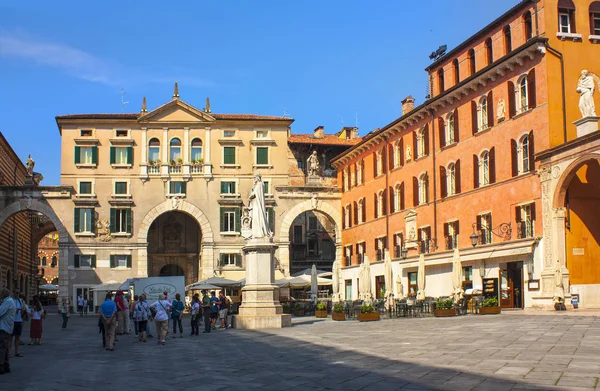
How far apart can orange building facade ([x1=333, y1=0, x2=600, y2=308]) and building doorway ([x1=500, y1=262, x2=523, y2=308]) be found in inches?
1.9

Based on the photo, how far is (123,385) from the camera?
13852mm

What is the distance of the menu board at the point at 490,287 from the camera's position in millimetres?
38781

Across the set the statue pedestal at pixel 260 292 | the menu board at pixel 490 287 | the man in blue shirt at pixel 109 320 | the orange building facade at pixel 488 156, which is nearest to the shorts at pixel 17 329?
the man in blue shirt at pixel 109 320

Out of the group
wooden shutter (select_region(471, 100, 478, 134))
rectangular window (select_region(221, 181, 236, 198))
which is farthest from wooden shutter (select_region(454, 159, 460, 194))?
rectangular window (select_region(221, 181, 236, 198))

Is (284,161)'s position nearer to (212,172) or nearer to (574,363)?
(212,172)

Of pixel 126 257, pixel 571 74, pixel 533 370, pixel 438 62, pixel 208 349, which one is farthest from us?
pixel 126 257

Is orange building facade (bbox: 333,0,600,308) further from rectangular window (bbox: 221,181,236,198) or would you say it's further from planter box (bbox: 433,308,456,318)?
rectangular window (bbox: 221,181,236,198)

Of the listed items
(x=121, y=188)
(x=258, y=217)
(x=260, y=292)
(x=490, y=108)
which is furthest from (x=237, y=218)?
(x=260, y=292)

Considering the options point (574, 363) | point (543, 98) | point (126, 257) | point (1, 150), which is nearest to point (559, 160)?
point (543, 98)

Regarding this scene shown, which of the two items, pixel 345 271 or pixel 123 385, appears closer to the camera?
pixel 123 385

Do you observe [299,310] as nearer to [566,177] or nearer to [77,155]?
[566,177]

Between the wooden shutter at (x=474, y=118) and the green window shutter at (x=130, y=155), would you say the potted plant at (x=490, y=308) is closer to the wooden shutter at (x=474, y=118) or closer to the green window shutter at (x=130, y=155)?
the wooden shutter at (x=474, y=118)

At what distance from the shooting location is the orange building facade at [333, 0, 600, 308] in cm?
3481

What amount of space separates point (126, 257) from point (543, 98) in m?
34.6
